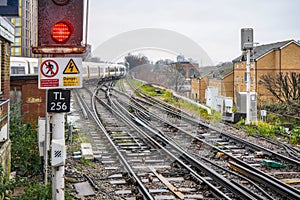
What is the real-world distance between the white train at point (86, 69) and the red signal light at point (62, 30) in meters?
5.69

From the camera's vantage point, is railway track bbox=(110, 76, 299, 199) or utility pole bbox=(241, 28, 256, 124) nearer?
railway track bbox=(110, 76, 299, 199)

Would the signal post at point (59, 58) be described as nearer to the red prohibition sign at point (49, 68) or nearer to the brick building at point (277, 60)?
the red prohibition sign at point (49, 68)

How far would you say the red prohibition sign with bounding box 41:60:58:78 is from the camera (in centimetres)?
373

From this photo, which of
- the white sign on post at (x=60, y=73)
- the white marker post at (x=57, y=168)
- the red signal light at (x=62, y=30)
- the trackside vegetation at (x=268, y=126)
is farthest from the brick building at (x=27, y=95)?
the red signal light at (x=62, y=30)

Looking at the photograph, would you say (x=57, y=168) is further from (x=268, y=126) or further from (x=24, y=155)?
(x=268, y=126)

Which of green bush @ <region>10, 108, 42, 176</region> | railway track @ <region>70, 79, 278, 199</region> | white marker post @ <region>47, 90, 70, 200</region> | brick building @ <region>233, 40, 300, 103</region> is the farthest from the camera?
brick building @ <region>233, 40, 300, 103</region>

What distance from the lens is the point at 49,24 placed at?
3.57 metres

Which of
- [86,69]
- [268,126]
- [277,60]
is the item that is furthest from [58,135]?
[277,60]

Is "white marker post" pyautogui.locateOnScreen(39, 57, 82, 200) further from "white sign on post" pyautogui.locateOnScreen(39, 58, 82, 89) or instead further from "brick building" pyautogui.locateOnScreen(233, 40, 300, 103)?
"brick building" pyautogui.locateOnScreen(233, 40, 300, 103)

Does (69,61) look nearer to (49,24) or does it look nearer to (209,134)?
(49,24)

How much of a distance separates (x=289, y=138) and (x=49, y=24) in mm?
11056

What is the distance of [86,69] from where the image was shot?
28328mm

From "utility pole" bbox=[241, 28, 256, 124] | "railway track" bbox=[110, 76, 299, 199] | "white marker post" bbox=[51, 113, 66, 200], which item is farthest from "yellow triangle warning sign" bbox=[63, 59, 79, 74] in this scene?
"utility pole" bbox=[241, 28, 256, 124]

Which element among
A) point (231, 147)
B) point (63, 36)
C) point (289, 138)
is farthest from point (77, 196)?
point (289, 138)
